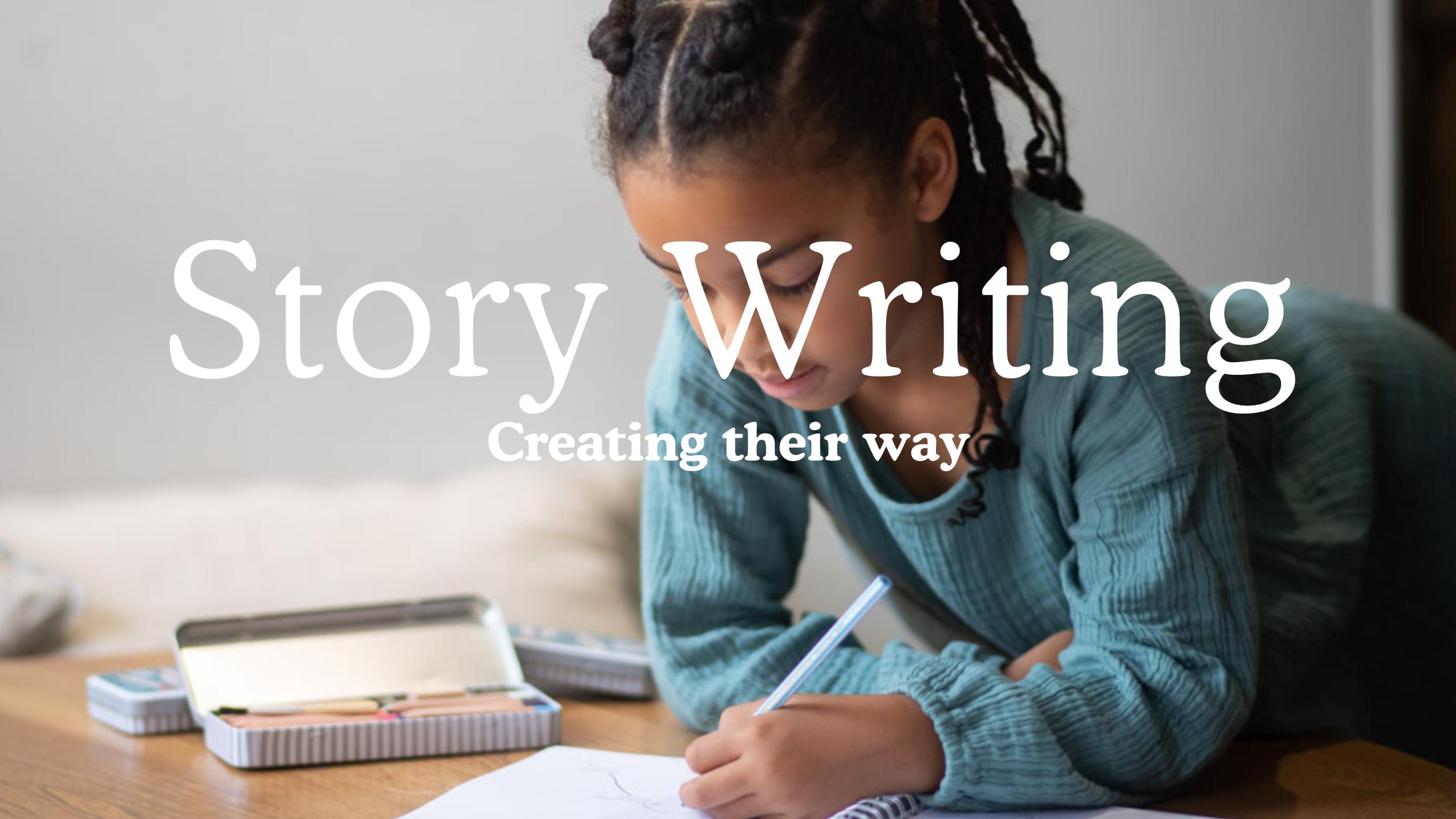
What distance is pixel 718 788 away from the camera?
619 mm

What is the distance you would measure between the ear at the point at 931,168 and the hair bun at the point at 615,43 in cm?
14

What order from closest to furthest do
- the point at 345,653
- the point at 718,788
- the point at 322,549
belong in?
the point at 718,788 < the point at 345,653 < the point at 322,549

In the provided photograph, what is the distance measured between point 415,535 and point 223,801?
65 centimetres

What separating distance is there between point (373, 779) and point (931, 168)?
40 centimetres

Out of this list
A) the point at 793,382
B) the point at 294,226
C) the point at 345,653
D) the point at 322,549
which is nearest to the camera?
the point at 793,382

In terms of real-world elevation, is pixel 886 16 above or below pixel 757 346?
above

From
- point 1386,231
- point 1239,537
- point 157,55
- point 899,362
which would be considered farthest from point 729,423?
point 1386,231

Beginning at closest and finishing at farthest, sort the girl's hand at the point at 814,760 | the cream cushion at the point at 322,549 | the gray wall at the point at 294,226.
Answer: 1. the girl's hand at the point at 814,760
2. the cream cushion at the point at 322,549
3. the gray wall at the point at 294,226

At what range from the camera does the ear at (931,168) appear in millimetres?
726

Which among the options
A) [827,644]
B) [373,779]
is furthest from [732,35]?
[373,779]

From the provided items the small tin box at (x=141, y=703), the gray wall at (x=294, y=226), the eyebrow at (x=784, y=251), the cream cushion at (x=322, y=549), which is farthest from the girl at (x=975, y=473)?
the gray wall at (x=294, y=226)

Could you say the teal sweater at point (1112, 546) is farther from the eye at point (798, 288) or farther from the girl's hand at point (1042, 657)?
the eye at point (798, 288)

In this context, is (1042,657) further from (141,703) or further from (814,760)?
(141,703)

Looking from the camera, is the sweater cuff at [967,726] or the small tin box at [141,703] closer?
the sweater cuff at [967,726]
